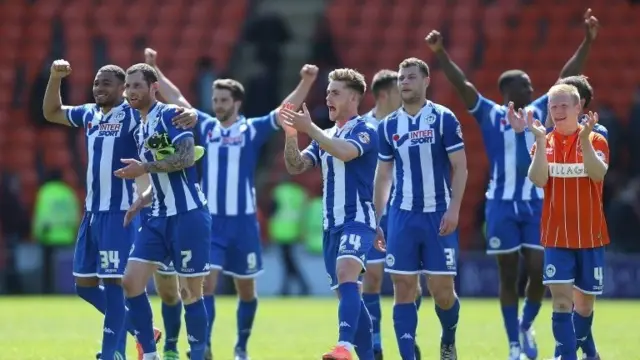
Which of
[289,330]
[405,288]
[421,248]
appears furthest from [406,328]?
[289,330]

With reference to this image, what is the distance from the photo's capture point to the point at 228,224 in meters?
12.1

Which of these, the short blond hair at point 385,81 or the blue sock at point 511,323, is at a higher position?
the short blond hair at point 385,81

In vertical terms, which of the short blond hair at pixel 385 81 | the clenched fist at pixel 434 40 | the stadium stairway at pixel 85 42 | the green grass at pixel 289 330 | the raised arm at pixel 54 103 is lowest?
the green grass at pixel 289 330

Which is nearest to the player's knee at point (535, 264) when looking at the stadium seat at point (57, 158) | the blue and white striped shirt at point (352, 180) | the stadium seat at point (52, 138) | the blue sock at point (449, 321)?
the blue sock at point (449, 321)

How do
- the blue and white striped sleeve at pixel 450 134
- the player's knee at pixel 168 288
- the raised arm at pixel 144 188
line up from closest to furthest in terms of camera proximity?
the raised arm at pixel 144 188 < the blue and white striped sleeve at pixel 450 134 < the player's knee at pixel 168 288

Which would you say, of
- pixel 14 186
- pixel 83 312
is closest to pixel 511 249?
pixel 83 312

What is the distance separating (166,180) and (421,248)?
6.73ft

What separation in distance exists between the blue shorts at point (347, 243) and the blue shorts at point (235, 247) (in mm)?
2485

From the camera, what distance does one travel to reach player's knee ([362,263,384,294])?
1144 cm

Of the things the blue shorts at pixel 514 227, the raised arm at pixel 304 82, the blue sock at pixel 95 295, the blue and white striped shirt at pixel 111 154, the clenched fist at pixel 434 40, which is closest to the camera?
the blue and white striped shirt at pixel 111 154

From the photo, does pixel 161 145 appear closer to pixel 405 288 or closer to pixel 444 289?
pixel 405 288

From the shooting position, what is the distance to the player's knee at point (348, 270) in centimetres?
920

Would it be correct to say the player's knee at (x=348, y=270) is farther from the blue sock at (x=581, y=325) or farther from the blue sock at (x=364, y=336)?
the blue sock at (x=581, y=325)

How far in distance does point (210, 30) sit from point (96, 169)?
1539 centimetres
